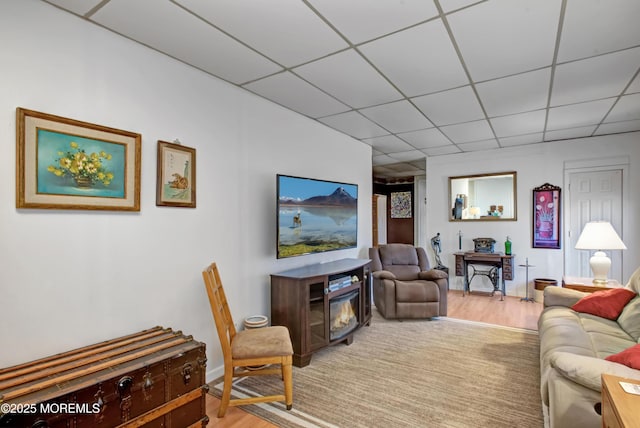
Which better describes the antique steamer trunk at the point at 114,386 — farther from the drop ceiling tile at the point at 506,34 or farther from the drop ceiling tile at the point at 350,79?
the drop ceiling tile at the point at 506,34

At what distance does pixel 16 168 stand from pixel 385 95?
2754 millimetres

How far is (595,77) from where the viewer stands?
269 cm

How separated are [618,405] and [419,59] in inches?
88.4

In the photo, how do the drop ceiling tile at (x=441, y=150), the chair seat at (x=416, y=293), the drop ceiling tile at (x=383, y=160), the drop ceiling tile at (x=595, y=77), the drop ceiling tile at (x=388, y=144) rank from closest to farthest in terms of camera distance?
the drop ceiling tile at (x=595, y=77) → the chair seat at (x=416, y=293) → the drop ceiling tile at (x=388, y=144) → the drop ceiling tile at (x=441, y=150) → the drop ceiling tile at (x=383, y=160)

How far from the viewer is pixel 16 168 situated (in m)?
1.61

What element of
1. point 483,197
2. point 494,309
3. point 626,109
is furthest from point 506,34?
point 483,197

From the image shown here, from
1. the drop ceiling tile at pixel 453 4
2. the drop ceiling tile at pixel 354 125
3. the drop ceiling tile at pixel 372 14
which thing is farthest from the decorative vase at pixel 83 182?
the drop ceiling tile at pixel 354 125

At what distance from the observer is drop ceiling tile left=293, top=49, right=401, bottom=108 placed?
242 centimetres

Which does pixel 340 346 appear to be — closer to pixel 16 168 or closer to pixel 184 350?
pixel 184 350

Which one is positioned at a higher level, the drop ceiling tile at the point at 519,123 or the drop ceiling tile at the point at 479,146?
the drop ceiling tile at the point at 519,123

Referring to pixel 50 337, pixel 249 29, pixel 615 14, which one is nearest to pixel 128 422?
pixel 50 337

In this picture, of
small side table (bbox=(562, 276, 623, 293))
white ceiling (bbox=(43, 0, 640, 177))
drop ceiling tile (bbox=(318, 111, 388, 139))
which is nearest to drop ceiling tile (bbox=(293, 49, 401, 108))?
white ceiling (bbox=(43, 0, 640, 177))

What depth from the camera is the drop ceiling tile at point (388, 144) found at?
465 cm

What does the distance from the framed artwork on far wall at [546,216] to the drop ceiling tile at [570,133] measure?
2.50 feet
